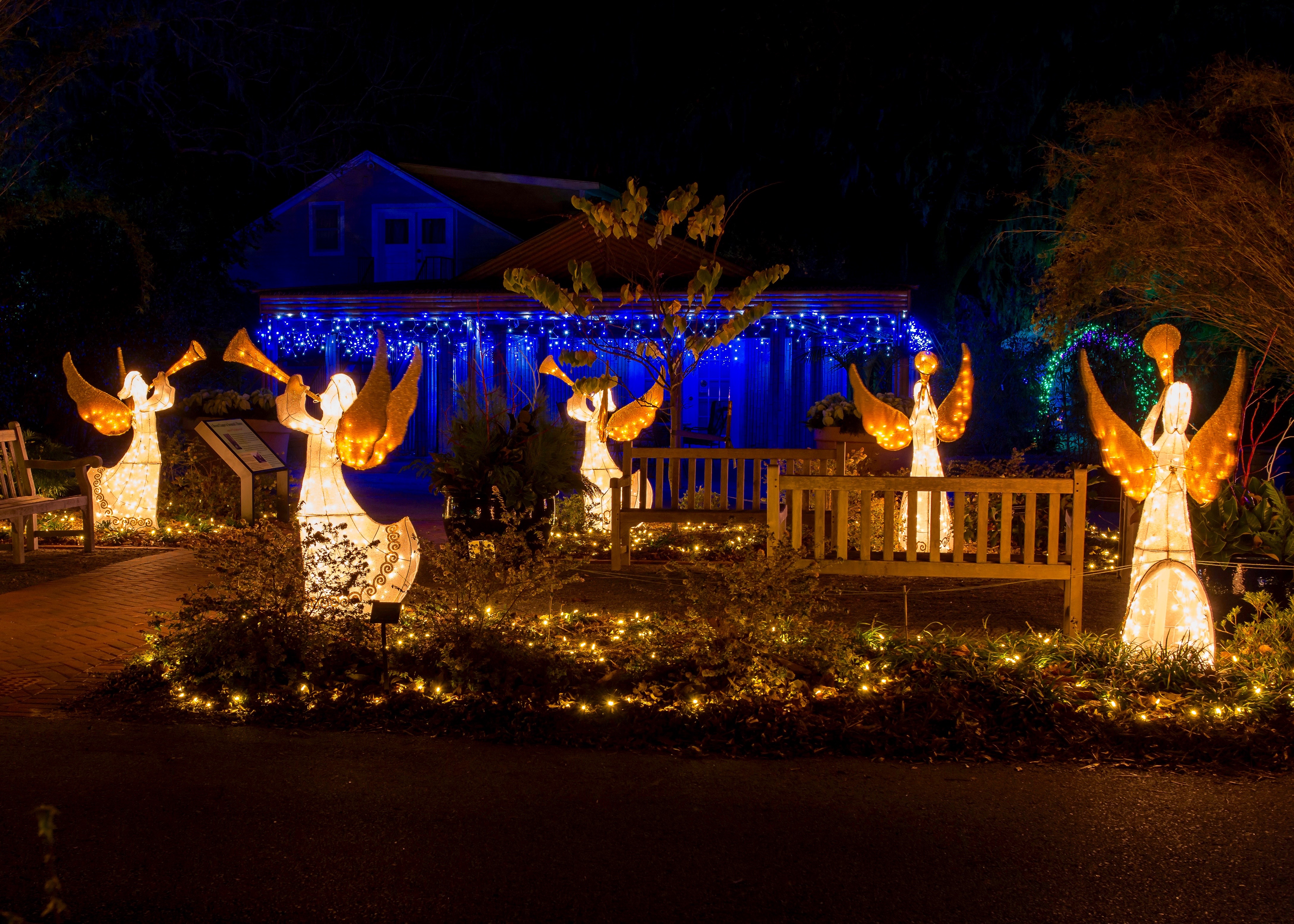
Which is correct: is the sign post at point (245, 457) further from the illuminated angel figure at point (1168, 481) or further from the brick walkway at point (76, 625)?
the illuminated angel figure at point (1168, 481)

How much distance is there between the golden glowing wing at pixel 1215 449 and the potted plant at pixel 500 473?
13.3 feet

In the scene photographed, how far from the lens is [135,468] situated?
31.0ft

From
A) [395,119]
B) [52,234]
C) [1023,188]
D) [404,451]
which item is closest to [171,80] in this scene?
[395,119]

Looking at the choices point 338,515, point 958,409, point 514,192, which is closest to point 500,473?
point 338,515

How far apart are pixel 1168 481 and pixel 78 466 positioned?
7958mm

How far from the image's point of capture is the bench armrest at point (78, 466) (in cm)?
844

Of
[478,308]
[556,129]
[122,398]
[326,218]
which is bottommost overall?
[122,398]

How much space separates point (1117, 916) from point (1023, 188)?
17718mm

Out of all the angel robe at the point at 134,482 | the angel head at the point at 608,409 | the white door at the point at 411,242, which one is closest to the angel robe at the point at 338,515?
the angel head at the point at 608,409

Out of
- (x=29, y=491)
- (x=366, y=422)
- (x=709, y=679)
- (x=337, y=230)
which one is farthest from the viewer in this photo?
(x=337, y=230)

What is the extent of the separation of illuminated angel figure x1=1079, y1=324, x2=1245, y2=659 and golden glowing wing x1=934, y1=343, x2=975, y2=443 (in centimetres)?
260

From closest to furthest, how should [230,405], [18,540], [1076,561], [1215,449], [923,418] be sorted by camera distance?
[1215,449] < [1076,561] < [923,418] < [18,540] < [230,405]

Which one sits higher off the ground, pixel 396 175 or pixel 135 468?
pixel 396 175

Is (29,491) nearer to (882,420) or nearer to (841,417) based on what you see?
(882,420)
